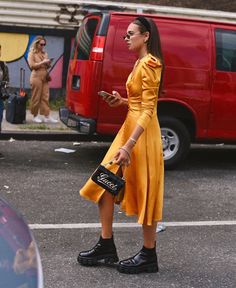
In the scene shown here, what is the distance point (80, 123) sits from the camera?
307 inches

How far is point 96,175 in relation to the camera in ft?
14.1

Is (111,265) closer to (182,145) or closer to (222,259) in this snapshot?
(222,259)

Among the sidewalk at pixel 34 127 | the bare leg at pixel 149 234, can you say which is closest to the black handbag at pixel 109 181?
the bare leg at pixel 149 234

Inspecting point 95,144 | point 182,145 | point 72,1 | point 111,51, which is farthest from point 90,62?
point 72,1

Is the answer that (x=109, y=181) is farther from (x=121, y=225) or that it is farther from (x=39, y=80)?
(x=39, y=80)

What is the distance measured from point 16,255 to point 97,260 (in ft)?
6.78

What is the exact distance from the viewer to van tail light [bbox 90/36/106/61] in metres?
7.54

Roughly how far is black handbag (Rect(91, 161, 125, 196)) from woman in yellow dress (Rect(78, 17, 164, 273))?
0.31ft

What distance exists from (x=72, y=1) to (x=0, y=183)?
23.7ft

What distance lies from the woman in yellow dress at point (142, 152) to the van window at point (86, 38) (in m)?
3.54

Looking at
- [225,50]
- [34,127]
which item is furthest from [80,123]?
[34,127]

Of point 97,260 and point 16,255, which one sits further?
point 97,260

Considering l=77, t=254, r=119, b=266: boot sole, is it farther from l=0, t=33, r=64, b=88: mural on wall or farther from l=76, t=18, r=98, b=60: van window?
l=0, t=33, r=64, b=88: mural on wall

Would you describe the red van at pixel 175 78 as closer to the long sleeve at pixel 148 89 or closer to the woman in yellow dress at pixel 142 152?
the woman in yellow dress at pixel 142 152
